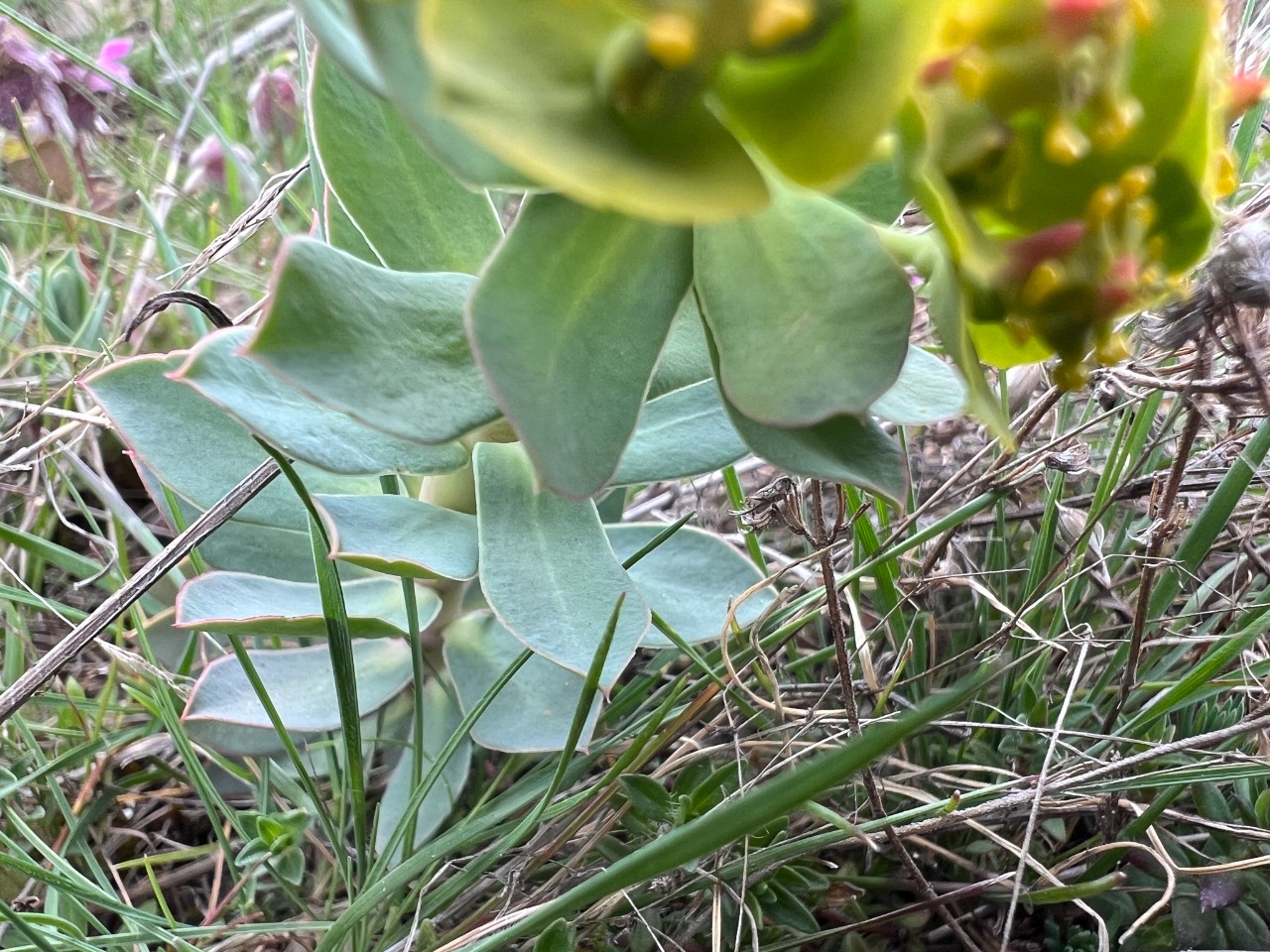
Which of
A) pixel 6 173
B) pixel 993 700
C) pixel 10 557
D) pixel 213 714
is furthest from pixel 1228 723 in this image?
pixel 6 173

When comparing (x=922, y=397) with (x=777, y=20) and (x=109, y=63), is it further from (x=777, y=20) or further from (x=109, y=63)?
(x=109, y=63)

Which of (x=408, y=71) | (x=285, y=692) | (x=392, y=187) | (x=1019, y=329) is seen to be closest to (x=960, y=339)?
(x=1019, y=329)

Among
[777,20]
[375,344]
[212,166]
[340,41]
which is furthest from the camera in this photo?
[212,166]

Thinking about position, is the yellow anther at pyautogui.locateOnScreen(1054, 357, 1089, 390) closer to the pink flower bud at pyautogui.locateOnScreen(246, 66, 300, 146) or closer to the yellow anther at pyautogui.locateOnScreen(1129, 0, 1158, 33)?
the yellow anther at pyautogui.locateOnScreen(1129, 0, 1158, 33)

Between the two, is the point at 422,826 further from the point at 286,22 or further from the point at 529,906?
the point at 286,22

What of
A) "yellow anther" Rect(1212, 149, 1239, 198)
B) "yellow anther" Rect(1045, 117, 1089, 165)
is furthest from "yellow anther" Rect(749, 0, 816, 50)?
"yellow anther" Rect(1212, 149, 1239, 198)
